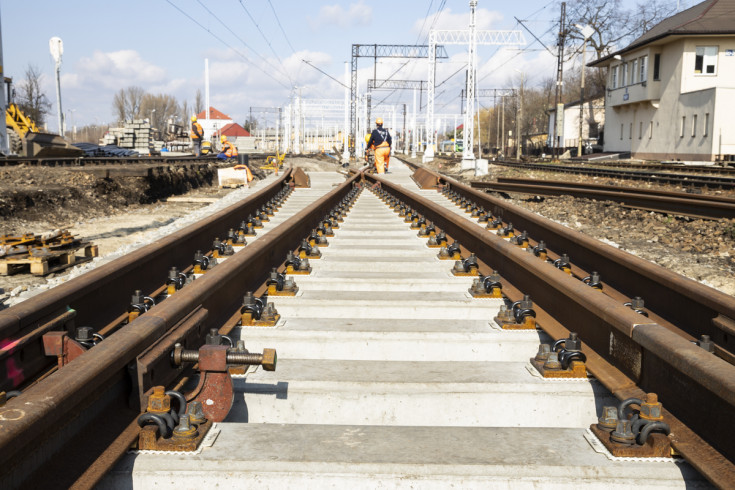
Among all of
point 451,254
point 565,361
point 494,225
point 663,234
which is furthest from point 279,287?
point 663,234

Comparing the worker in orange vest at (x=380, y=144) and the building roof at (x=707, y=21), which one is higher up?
the building roof at (x=707, y=21)

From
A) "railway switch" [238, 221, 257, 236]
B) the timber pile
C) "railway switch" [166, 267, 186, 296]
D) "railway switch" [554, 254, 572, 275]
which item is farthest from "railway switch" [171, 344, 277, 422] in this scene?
the timber pile

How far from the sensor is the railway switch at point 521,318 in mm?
3803

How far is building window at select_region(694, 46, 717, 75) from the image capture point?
40781 millimetres

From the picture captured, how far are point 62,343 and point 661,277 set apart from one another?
10.9ft

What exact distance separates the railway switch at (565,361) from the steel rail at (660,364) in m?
0.09

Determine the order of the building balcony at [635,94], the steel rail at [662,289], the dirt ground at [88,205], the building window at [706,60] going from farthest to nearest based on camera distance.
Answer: the building balcony at [635,94]
the building window at [706,60]
the dirt ground at [88,205]
the steel rail at [662,289]

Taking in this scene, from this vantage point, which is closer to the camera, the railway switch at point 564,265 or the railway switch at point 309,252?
the railway switch at point 564,265

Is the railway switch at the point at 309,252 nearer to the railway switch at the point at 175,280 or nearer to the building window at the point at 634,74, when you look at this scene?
the railway switch at the point at 175,280

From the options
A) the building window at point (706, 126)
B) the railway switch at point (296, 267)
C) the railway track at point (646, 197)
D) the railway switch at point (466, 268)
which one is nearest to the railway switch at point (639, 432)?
the railway switch at point (466, 268)

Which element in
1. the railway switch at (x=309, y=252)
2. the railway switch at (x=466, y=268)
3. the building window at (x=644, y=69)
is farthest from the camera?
the building window at (x=644, y=69)

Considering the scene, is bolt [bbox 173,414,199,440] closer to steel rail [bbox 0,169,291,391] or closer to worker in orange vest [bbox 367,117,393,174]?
steel rail [bbox 0,169,291,391]

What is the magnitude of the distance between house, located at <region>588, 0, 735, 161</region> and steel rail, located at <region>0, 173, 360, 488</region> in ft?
123

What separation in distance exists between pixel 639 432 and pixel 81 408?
6.26 feet
